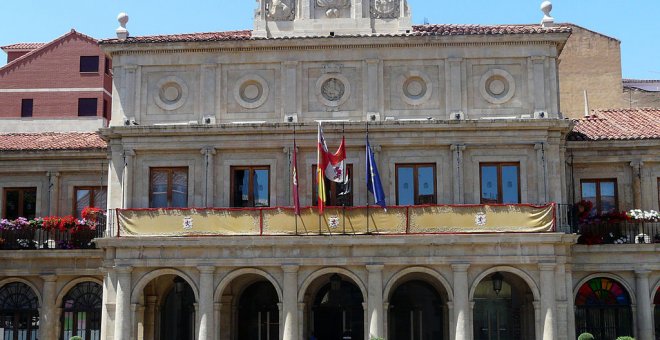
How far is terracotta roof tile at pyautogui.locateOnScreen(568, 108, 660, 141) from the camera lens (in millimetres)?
34969

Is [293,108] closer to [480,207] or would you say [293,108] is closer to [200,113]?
[200,113]

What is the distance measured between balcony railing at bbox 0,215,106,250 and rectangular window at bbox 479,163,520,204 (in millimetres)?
13623

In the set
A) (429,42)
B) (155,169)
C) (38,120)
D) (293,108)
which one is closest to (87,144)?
(155,169)

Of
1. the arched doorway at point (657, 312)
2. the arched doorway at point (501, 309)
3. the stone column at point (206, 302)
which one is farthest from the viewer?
the arched doorway at point (501, 309)

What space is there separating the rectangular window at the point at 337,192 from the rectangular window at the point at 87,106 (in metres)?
26.7

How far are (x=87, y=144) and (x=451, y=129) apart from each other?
46.4ft

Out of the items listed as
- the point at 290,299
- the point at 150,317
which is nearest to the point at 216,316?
the point at 290,299

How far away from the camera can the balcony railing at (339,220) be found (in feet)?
101

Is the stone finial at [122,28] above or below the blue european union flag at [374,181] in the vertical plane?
above

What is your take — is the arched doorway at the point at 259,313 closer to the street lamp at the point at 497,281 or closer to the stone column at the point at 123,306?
the stone column at the point at 123,306

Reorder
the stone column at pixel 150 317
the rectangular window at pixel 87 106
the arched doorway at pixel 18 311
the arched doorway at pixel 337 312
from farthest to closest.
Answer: the rectangular window at pixel 87 106
the arched doorway at pixel 18 311
the arched doorway at pixel 337 312
the stone column at pixel 150 317

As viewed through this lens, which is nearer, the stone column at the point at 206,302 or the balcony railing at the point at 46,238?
the stone column at the point at 206,302

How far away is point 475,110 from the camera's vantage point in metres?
32.7

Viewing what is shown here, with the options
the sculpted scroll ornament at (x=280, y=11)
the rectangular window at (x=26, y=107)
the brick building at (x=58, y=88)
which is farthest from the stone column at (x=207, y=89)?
the rectangular window at (x=26, y=107)
